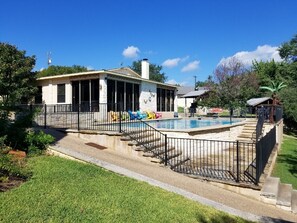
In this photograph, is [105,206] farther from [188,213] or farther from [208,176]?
[208,176]

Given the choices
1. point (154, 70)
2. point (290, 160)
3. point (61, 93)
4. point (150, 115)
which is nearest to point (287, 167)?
point (290, 160)

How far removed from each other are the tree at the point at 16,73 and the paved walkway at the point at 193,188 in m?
14.2

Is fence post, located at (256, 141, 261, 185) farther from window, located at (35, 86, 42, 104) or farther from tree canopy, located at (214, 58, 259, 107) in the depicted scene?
tree canopy, located at (214, 58, 259, 107)

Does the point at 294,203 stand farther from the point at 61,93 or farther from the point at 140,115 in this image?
the point at 61,93

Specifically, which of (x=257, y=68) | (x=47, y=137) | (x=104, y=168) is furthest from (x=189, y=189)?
(x=257, y=68)

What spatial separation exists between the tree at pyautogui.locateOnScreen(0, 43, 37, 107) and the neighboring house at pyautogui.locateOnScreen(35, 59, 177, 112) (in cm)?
102

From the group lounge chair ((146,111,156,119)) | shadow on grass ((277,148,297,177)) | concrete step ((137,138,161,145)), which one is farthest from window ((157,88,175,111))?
concrete step ((137,138,161,145))

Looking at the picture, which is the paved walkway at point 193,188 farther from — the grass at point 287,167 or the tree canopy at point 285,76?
the tree canopy at point 285,76

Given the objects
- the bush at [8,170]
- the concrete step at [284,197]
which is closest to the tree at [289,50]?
the concrete step at [284,197]

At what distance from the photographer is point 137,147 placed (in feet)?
36.9

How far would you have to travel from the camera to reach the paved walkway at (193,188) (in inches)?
263

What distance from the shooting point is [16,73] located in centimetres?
2289

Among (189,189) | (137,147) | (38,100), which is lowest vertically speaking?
(189,189)

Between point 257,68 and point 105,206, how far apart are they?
52963mm
